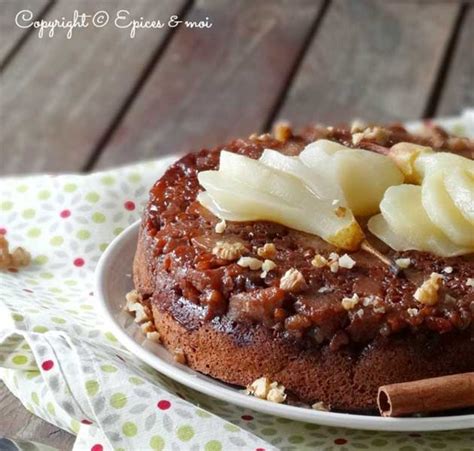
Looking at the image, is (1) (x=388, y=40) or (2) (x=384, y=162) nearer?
(2) (x=384, y=162)

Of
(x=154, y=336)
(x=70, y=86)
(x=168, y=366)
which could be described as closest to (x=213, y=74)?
(x=70, y=86)

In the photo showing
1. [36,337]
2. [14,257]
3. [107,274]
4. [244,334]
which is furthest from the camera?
[14,257]

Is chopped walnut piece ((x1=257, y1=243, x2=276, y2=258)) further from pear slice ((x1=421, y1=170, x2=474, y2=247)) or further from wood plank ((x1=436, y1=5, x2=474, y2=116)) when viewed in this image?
wood plank ((x1=436, y1=5, x2=474, y2=116))

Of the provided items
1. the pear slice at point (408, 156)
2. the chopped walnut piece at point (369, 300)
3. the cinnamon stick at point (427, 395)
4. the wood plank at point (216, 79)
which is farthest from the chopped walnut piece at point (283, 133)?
the wood plank at point (216, 79)

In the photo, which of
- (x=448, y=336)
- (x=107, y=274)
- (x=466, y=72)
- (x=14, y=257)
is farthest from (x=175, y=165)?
(x=466, y=72)

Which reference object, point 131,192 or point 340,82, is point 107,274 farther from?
point 340,82

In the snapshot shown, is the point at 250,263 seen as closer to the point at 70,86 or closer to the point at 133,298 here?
the point at 133,298

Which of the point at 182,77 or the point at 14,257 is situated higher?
the point at 182,77
